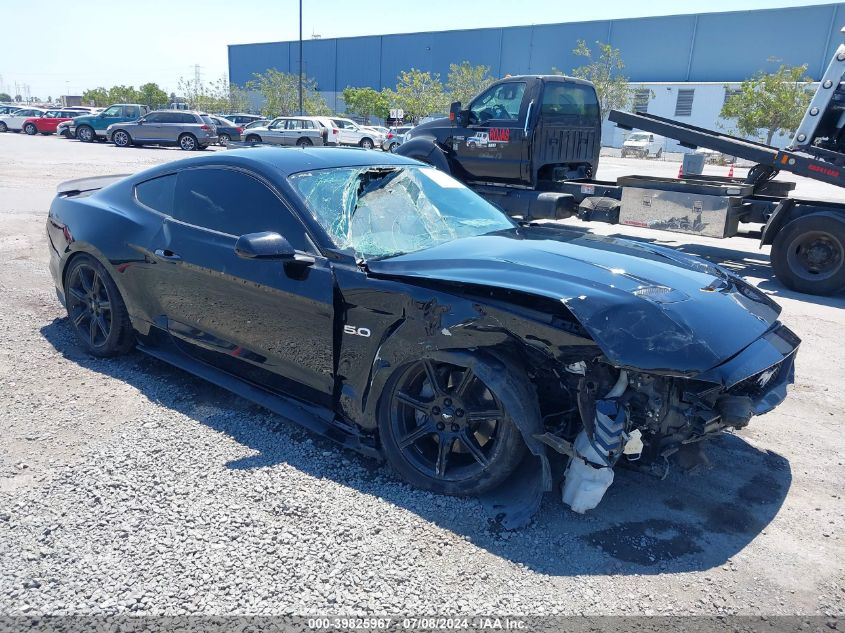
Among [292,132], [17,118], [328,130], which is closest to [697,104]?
[328,130]

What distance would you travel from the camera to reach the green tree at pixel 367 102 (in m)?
53.1

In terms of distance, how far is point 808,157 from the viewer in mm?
8156

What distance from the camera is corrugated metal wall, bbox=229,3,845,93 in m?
45.4

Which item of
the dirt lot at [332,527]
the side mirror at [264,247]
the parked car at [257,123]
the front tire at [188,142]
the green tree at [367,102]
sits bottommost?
the dirt lot at [332,527]

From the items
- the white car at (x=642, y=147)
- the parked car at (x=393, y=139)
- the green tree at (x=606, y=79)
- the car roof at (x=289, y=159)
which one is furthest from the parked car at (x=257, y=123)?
the car roof at (x=289, y=159)

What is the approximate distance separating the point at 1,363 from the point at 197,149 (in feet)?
90.8

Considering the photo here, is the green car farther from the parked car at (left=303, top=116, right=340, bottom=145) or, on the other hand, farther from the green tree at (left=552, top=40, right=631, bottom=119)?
the green tree at (left=552, top=40, right=631, bottom=119)

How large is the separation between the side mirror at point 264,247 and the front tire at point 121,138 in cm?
3034

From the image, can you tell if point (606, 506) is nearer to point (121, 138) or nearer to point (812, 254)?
point (812, 254)

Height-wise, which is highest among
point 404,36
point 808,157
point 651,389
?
point 404,36

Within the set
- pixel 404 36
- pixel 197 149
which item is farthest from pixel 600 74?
pixel 197 149

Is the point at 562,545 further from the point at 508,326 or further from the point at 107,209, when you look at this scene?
the point at 107,209

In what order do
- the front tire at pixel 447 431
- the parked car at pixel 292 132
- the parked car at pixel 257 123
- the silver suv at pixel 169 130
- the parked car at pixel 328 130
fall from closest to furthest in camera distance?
the front tire at pixel 447 431, the parked car at pixel 292 132, the parked car at pixel 328 130, the silver suv at pixel 169 130, the parked car at pixel 257 123

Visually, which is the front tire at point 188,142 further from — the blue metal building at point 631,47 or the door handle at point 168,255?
the blue metal building at point 631,47
